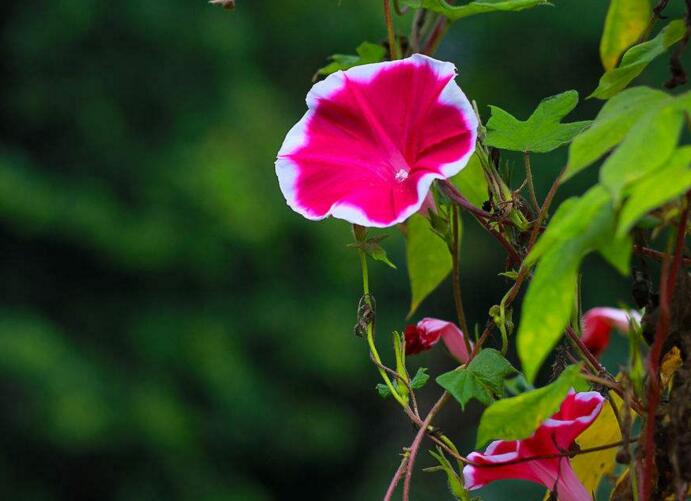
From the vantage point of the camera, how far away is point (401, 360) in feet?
1.64

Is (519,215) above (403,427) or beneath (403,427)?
above

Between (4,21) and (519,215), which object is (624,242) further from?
(4,21)

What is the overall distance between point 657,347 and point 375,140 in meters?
0.15

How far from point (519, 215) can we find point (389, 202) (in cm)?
7

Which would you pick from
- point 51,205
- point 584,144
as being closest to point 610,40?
point 584,144

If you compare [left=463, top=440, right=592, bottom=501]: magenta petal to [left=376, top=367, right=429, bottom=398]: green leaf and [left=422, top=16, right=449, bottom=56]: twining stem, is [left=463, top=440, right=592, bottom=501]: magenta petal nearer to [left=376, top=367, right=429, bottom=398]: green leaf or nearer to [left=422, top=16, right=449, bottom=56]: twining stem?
[left=376, top=367, right=429, bottom=398]: green leaf

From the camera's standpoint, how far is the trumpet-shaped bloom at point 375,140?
0.43 m

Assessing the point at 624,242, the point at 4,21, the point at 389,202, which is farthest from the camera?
the point at 4,21

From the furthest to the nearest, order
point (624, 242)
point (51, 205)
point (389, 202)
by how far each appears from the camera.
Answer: point (51, 205) → point (389, 202) → point (624, 242)

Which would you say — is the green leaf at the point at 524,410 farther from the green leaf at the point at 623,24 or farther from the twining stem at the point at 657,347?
the green leaf at the point at 623,24

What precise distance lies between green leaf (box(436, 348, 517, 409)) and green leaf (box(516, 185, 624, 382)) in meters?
0.13

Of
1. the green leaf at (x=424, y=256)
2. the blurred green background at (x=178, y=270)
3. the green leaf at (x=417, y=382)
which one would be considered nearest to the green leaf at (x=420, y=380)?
the green leaf at (x=417, y=382)

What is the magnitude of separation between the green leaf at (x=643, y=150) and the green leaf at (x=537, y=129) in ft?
0.50

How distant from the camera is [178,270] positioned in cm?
377
